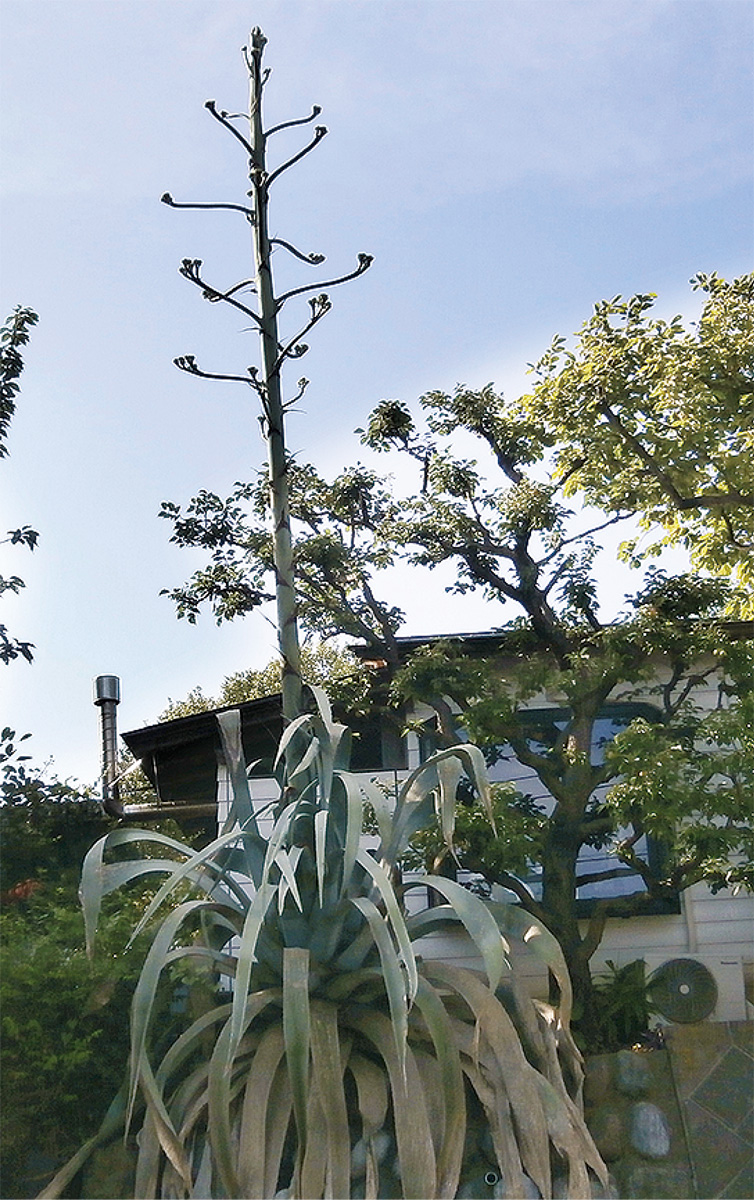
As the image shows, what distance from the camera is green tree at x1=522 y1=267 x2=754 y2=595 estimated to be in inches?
245

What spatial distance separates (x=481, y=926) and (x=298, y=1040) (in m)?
0.68

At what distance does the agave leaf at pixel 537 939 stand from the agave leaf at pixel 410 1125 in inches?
23.0

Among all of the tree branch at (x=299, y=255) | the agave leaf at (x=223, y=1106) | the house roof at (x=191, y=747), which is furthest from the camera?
the house roof at (x=191, y=747)

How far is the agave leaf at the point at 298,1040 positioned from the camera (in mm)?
3814

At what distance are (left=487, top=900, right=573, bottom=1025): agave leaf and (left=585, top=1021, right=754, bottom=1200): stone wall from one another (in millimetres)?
427

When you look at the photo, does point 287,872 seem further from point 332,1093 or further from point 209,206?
point 209,206

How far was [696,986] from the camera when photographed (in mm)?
5258

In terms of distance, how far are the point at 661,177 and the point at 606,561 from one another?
1976 millimetres

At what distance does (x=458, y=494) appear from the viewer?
619 cm

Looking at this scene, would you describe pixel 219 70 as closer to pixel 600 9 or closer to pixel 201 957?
pixel 600 9

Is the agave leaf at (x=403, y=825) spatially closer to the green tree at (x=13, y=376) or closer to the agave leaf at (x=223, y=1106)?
the agave leaf at (x=223, y=1106)

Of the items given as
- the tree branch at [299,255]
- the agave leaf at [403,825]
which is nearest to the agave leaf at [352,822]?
the agave leaf at [403,825]

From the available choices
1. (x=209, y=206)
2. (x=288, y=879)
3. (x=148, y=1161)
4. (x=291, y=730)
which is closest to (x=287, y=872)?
(x=288, y=879)

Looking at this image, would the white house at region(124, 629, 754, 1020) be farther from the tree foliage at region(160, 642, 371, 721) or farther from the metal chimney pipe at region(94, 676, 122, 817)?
the metal chimney pipe at region(94, 676, 122, 817)
